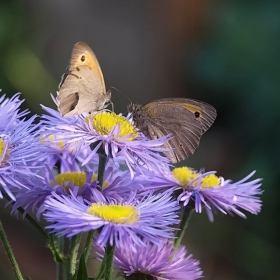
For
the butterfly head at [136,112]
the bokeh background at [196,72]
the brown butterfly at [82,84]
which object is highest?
the brown butterfly at [82,84]

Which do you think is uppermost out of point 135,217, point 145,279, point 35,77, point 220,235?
point 135,217

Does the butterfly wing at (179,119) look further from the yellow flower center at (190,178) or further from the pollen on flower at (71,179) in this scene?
the pollen on flower at (71,179)

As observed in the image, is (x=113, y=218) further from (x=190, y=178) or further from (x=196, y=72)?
(x=196, y=72)

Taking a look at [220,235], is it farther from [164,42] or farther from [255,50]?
[164,42]

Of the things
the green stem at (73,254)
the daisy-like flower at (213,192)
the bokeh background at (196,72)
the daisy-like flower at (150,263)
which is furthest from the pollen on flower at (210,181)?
the bokeh background at (196,72)

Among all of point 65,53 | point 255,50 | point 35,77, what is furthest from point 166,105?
point 65,53

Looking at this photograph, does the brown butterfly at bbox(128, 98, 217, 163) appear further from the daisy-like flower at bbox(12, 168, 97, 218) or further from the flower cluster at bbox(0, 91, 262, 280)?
the daisy-like flower at bbox(12, 168, 97, 218)
